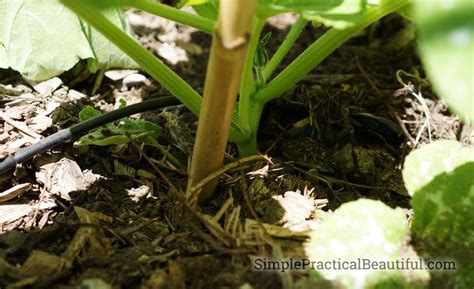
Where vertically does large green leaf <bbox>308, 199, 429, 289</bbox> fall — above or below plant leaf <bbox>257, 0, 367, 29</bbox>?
below

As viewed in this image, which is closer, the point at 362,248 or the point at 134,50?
the point at 362,248

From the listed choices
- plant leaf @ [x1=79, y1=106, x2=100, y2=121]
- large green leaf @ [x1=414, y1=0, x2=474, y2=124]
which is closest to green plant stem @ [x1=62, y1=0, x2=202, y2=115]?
plant leaf @ [x1=79, y1=106, x2=100, y2=121]

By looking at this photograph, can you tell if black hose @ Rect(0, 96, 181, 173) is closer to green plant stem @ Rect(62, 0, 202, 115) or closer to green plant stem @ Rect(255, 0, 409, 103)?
green plant stem @ Rect(62, 0, 202, 115)

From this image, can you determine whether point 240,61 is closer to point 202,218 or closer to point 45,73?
point 202,218

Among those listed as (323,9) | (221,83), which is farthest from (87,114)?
(323,9)

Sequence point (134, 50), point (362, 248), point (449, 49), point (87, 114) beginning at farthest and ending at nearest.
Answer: point (87, 114) → point (134, 50) → point (362, 248) → point (449, 49)

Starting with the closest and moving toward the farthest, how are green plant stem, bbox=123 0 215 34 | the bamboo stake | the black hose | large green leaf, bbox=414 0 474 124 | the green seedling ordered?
large green leaf, bbox=414 0 474 124 < the bamboo stake < the green seedling < green plant stem, bbox=123 0 215 34 < the black hose

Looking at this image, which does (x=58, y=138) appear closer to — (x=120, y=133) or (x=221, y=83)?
(x=120, y=133)
